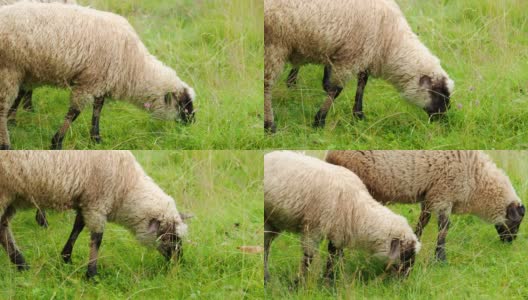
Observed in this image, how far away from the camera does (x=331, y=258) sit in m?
9.16

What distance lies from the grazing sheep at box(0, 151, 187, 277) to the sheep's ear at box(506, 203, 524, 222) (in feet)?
12.1

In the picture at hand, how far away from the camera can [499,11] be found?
35.9 ft

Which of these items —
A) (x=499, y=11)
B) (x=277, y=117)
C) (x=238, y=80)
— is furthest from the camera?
(x=499, y=11)

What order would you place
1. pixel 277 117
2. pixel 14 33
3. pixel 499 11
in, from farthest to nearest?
1. pixel 499 11
2. pixel 277 117
3. pixel 14 33

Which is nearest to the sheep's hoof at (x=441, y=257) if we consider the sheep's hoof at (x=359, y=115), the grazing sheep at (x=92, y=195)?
the sheep's hoof at (x=359, y=115)

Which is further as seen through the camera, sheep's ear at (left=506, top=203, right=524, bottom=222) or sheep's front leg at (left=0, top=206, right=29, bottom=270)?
sheep's ear at (left=506, top=203, right=524, bottom=222)

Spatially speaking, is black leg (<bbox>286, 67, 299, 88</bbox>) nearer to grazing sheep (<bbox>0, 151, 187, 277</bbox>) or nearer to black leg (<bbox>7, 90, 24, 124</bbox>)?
grazing sheep (<bbox>0, 151, 187, 277</bbox>)

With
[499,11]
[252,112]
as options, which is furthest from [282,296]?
[499,11]

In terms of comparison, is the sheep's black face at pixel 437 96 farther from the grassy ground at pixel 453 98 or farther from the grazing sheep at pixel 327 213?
the grazing sheep at pixel 327 213

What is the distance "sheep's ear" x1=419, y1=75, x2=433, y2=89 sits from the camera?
10.2 meters

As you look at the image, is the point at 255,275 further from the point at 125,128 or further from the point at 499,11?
the point at 499,11

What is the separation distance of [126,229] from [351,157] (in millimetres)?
2440

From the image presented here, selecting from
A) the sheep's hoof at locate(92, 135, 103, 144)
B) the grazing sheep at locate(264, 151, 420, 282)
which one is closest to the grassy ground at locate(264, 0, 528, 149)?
the grazing sheep at locate(264, 151, 420, 282)

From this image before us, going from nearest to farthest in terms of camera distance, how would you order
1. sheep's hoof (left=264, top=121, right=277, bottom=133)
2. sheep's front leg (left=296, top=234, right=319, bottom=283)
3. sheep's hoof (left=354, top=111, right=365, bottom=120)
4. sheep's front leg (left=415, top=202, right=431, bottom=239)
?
sheep's front leg (left=296, top=234, right=319, bottom=283) → sheep's hoof (left=264, top=121, right=277, bottom=133) → sheep's hoof (left=354, top=111, right=365, bottom=120) → sheep's front leg (left=415, top=202, right=431, bottom=239)
